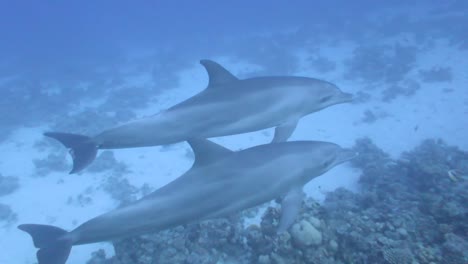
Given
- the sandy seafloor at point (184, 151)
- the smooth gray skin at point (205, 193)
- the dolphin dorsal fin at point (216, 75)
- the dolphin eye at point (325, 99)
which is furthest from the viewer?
the sandy seafloor at point (184, 151)

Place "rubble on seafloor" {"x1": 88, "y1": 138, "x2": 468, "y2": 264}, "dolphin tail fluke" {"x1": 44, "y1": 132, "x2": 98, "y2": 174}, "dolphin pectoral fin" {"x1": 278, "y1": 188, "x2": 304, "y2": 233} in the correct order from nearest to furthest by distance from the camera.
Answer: "dolphin tail fluke" {"x1": 44, "y1": 132, "x2": 98, "y2": 174} < "dolphin pectoral fin" {"x1": 278, "y1": 188, "x2": 304, "y2": 233} < "rubble on seafloor" {"x1": 88, "y1": 138, "x2": 468, "y2": 264}

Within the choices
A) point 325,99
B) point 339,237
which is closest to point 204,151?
point 325,99

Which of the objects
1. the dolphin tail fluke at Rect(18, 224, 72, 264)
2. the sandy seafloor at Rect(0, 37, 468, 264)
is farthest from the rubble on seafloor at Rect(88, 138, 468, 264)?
the sandy seafloor at Rect(0, 37, 468, 264)

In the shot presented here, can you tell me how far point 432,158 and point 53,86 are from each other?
29.2 meters

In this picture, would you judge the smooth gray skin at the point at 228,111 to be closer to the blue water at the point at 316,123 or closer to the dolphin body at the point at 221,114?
the dolphin body at the point at 221,114

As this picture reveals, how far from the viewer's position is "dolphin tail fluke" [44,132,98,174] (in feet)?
18.2

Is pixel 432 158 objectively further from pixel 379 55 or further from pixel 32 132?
pixel 32 132

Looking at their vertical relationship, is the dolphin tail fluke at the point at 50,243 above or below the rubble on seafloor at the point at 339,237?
above

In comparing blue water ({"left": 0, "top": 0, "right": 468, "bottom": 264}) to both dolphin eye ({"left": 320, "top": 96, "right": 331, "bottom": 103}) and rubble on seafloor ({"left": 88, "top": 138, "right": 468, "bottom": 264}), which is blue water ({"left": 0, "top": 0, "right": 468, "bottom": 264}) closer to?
rubble on seafloor ({"left": 88, "top": 138, "right": 468, "bottom": 264})

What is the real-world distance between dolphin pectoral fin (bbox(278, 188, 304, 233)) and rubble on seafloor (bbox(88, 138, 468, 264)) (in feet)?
2.49

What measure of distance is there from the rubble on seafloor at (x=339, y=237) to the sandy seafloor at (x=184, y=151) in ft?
10.4

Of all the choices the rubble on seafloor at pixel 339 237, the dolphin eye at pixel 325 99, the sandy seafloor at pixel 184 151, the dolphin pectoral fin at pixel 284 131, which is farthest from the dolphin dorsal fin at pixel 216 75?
the sandy seafloor at pixel 184 151

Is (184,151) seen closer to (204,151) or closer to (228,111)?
(228,111)

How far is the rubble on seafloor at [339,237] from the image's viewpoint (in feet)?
20.1
